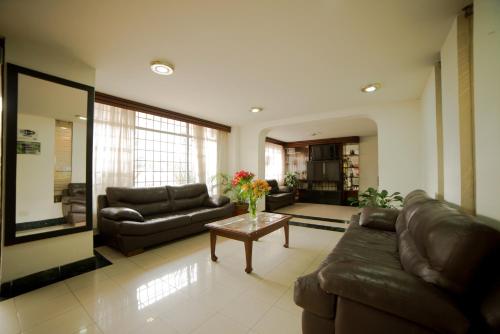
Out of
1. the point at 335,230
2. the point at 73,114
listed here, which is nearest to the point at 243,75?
the point at 73,114

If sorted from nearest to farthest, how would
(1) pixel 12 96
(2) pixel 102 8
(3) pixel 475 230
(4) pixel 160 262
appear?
(3) pixel 475 230 < (2) pixel 102 8 < (1) pixel 12 96 < (4) pixel 160 262

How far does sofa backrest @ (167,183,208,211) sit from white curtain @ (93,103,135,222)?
0.80 meters

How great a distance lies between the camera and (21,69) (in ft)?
6.59

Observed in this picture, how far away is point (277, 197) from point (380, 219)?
12.1 feet

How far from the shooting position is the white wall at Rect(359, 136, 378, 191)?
6946 millimetres

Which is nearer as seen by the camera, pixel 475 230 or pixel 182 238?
pixel 475 230

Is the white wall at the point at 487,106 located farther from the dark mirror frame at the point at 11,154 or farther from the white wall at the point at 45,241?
the dark mirror frame at the point at 11,154

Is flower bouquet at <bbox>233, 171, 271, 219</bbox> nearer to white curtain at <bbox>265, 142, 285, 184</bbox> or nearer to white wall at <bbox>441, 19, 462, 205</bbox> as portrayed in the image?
white wall at <bbox>441, 19, 462, 205</bbox>

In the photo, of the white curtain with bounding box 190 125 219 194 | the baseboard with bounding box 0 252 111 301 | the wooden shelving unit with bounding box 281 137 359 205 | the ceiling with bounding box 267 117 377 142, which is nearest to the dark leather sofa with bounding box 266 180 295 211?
the wooden shelving unit with bounding box 281 137 359 205

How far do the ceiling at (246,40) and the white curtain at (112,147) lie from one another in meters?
0.52

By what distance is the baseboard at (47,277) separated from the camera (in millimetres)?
1890

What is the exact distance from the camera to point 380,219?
8.00 ft

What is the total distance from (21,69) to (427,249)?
147 inches

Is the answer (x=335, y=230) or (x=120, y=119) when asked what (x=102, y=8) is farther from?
(x=335, y=230)
